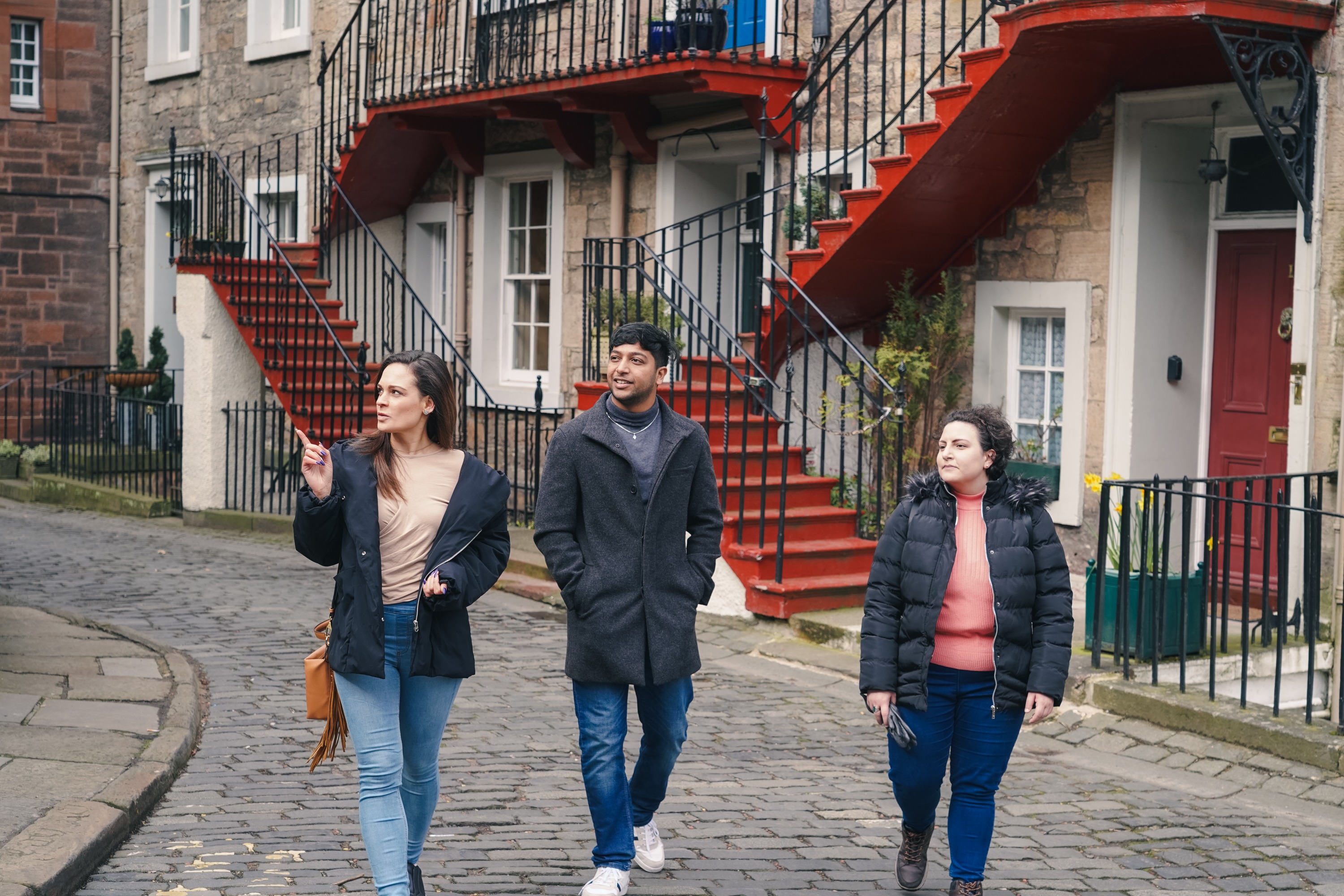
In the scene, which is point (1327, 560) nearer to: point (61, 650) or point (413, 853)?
point (413, 853)

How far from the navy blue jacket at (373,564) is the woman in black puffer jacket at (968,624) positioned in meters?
1.21

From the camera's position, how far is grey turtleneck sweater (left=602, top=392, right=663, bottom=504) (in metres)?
4.93

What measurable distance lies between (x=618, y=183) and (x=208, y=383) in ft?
14.7

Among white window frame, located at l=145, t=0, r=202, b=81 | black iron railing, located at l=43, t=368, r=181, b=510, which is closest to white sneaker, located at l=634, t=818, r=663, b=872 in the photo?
black iron railing, located at l=43, t=368, r=181, b=510

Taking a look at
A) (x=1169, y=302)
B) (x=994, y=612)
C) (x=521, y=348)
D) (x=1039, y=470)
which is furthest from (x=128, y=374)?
(x=994, y=612)

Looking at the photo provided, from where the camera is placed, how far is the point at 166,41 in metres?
19.9

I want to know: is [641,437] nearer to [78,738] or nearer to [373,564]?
[373,564]

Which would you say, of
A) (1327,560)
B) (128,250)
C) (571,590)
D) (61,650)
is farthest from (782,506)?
(128,250)

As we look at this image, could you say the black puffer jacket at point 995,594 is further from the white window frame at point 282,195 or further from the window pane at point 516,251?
the white window frame at point 282,195

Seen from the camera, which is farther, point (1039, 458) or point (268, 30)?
point (268, 30)

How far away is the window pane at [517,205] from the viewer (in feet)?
48.8

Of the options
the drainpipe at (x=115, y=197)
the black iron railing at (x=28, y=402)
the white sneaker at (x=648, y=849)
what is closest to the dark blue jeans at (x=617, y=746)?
the white sneaker at (x=648, y=849)

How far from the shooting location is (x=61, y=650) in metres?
8.26

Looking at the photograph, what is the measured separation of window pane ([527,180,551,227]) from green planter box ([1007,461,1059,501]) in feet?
19.4
